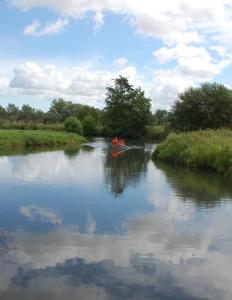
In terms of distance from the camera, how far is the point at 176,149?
117 feet

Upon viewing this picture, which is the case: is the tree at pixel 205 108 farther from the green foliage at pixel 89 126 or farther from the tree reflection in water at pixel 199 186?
the green foliage at pixel 89 126

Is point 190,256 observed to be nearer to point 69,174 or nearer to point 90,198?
point 90,198

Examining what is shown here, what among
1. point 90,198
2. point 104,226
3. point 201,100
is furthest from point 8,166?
point 201,100

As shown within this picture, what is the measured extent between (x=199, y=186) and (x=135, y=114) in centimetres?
6795

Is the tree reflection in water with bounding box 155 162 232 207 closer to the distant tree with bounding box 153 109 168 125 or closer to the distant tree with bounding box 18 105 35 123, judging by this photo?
the distant tree with bounding box 153 109 168 125

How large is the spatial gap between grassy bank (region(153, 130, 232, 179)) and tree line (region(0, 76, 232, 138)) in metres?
12.3

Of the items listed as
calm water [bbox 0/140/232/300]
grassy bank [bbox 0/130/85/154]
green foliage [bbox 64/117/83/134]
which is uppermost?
green foliage [bbox 64/117/83/134]

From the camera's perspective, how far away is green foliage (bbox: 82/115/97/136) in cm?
9991

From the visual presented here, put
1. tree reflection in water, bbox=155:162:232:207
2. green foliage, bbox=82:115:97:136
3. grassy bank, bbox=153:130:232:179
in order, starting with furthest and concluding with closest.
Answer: green foliage, bbox=82:115:97:136 → grassy bank, bbox=153:130:232:179 → tree reflection in water, bbox=155:162:232:207

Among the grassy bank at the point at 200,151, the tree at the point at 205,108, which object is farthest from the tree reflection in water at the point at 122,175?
the tree at the point at 205,108

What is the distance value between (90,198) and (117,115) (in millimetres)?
73965

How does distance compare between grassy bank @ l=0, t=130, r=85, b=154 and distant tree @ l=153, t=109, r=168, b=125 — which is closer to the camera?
grassy bank @ l=0, t=130, r=85, b=154

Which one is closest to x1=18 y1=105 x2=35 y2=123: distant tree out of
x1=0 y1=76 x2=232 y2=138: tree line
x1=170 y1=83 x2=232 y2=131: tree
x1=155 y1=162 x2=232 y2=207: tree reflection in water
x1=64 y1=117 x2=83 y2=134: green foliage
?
x1=0 y1=76 x2=232 y2=138: tree line

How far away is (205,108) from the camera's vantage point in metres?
50.9
